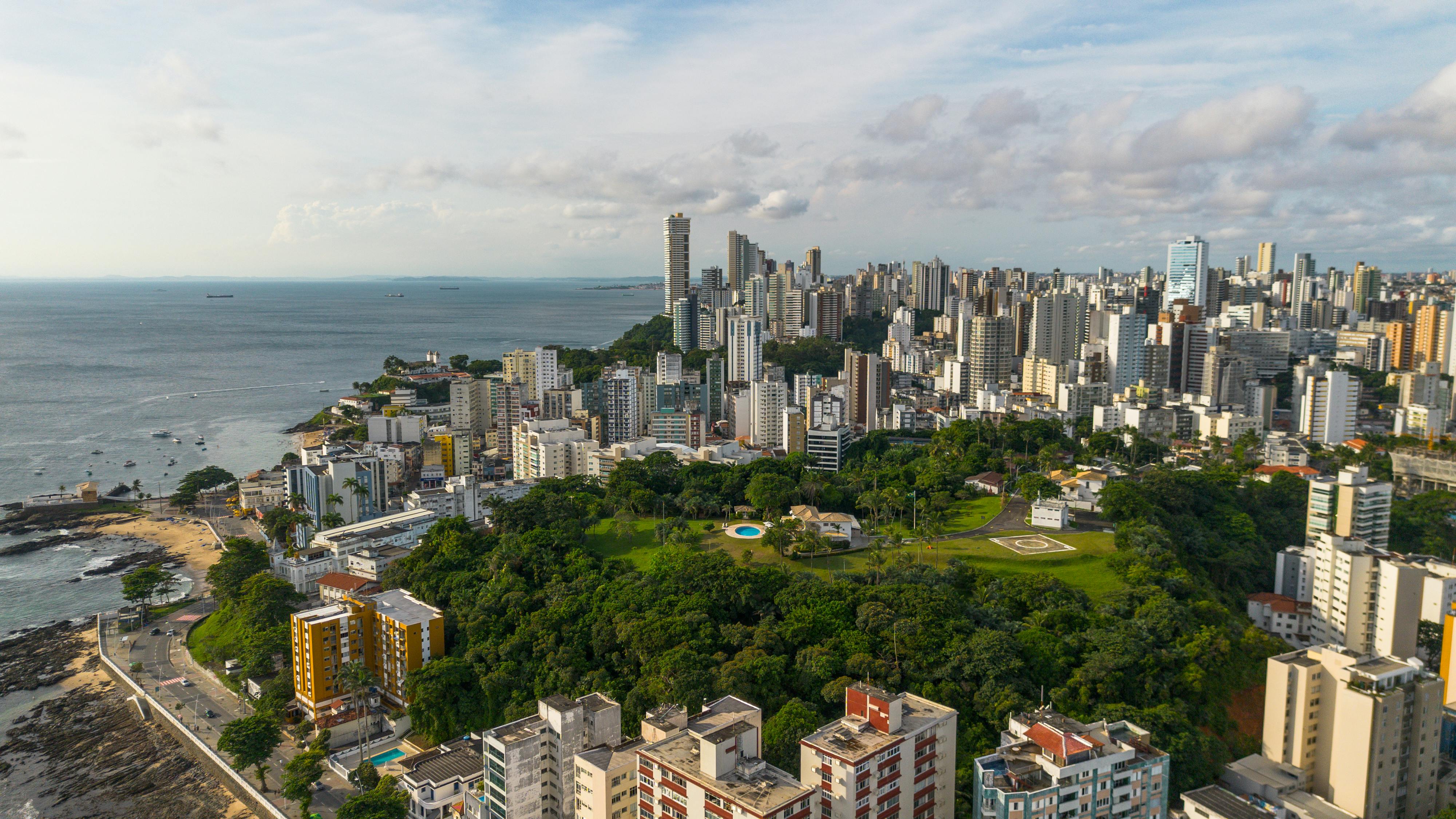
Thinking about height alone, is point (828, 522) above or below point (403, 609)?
above

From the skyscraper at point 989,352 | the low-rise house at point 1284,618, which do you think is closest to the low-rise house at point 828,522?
the low-rise house at point 1284,618

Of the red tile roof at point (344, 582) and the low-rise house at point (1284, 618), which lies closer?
the low-rise house at point (1284, 618)

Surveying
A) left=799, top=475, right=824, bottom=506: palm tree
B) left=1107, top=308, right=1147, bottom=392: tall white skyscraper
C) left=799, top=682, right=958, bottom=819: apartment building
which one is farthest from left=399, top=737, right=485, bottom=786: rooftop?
left=1107, top=308, right=1147, bottom=392: tall white skyscraper

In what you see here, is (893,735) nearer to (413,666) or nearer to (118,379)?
(413,666)

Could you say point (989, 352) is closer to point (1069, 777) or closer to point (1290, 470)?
point (1290, 470)

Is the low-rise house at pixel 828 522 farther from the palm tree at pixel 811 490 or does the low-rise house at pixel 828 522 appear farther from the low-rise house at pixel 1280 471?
the low-rise house at pixel 1280 471

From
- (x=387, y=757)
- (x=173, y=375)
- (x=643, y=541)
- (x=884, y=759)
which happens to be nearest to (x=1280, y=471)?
(x=643, y=541)
